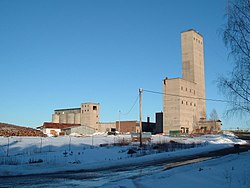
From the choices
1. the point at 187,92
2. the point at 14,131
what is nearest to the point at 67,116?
the point at 187,92

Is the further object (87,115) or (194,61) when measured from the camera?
(87,115)

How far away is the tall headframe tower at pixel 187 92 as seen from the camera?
311 ft

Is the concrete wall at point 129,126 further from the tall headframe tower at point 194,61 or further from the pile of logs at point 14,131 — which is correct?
the pile of logs at point 14,131

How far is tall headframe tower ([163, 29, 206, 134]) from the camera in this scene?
311 feet

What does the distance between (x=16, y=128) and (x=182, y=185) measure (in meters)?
58.4

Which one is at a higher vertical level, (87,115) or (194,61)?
(194,61)

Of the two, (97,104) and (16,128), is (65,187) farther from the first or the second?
(97,104)

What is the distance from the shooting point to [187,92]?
9850 centimetres

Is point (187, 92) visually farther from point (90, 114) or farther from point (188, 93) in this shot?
point (90, 114)

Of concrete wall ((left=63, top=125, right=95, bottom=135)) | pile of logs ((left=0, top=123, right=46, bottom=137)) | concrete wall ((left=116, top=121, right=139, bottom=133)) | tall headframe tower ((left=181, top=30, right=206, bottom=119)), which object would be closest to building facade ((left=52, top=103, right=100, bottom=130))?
concrete wall ((left=116, top=121, right=139, bottom=133))

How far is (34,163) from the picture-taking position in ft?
61.4

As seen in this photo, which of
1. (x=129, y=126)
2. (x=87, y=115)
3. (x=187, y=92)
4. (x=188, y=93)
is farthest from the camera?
(x=87, y=115)

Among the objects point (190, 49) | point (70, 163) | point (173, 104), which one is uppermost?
point (190, 49)

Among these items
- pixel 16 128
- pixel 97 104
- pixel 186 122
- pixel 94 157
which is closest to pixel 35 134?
pixel 16 128
